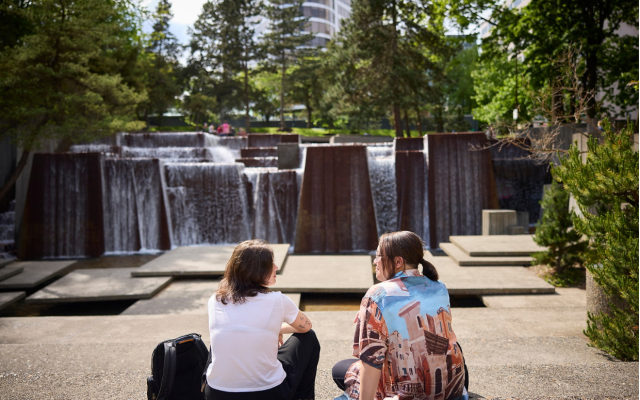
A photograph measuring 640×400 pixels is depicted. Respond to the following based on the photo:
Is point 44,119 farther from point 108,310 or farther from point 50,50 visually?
point 108,310

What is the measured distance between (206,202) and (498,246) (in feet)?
30.7

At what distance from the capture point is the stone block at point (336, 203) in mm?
15102

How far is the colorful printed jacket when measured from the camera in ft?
8.98

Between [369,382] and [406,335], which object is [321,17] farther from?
[369,382]

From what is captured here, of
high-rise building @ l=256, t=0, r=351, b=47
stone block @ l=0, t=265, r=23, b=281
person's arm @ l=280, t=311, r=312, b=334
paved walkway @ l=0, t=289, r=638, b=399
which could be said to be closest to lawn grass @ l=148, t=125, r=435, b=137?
stone block @ l=0, t=265, r=23, b=281

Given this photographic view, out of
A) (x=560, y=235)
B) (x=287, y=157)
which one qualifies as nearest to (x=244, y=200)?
(x=287, y=157)

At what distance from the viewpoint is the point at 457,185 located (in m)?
15.9

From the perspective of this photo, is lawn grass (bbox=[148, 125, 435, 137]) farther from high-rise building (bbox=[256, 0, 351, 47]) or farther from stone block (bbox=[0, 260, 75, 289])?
high-rise building (bbox=[256, 0, 351, 47])

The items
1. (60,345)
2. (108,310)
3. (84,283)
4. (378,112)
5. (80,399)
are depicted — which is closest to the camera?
(80,399)

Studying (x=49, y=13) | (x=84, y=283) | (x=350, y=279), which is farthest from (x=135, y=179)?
(x=350, y=279)

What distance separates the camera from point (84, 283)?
9.86 m

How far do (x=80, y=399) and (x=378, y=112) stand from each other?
37.4m

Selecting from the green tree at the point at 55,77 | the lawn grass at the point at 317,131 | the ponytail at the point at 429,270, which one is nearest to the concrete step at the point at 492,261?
the ponytail at the point at 429,270

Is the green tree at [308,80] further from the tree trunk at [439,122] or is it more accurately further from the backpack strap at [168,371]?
the backpack strap at [168,371]
